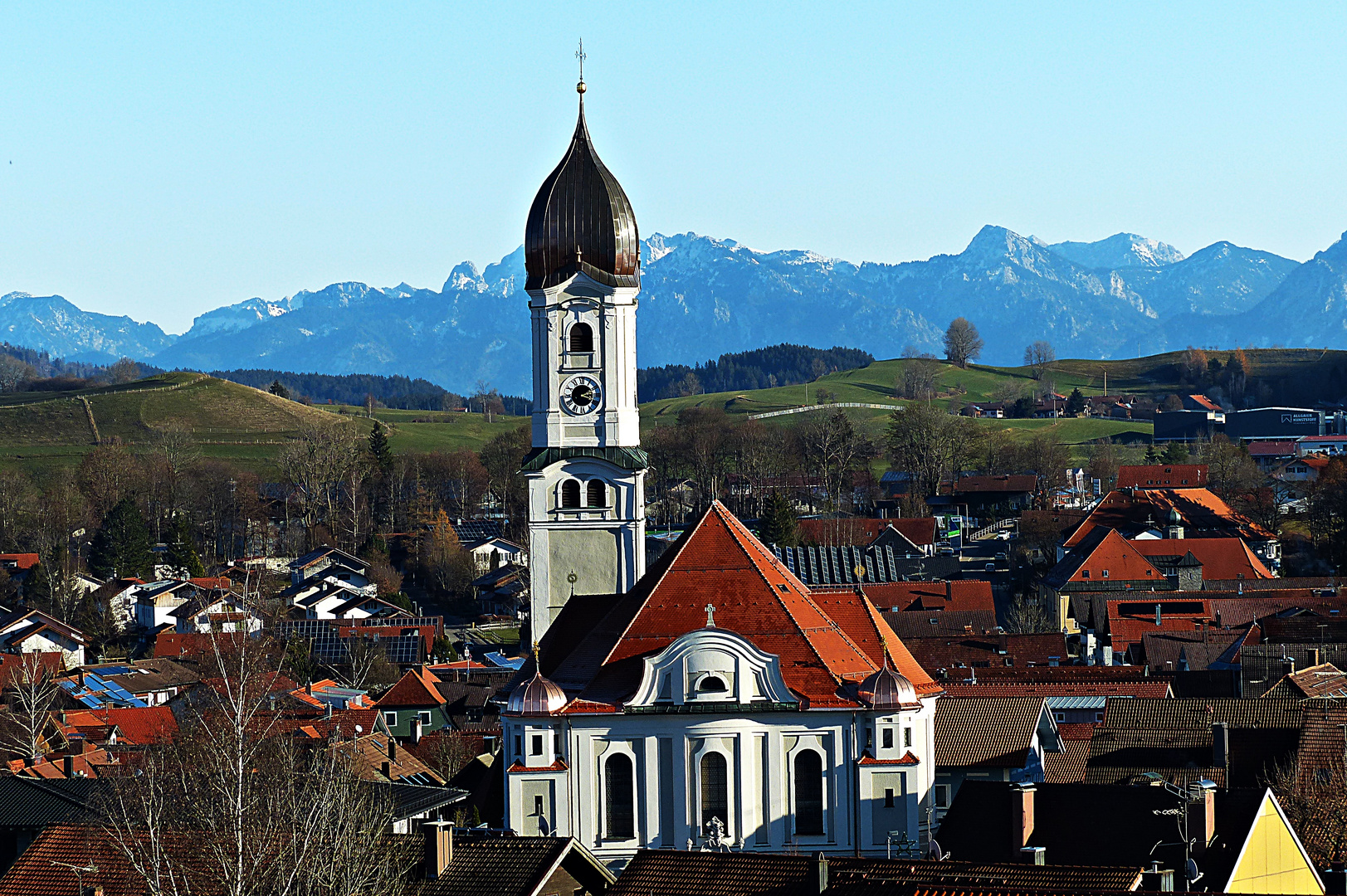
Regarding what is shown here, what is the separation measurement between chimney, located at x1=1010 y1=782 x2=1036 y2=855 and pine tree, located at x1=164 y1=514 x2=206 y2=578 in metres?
91.0

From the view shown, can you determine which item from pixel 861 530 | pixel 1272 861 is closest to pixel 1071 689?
pixel 1272 861

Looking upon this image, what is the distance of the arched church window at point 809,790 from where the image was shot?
47.7m

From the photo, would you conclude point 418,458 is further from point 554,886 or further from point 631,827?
point 554,886

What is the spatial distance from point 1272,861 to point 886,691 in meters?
13.7

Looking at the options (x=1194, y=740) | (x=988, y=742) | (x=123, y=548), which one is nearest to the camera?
(x=1194, y=740)

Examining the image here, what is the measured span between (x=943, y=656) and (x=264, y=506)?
77.0 m

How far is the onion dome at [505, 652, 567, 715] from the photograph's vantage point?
47344 millimetres

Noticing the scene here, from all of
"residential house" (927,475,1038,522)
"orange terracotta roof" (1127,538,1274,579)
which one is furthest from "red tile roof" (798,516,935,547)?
"orange terracotta roof" (1127,538,1274,579)

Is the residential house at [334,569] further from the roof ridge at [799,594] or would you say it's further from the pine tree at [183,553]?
the roof ridge at [799,594]

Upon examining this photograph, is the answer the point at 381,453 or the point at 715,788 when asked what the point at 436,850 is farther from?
the point at 381,453

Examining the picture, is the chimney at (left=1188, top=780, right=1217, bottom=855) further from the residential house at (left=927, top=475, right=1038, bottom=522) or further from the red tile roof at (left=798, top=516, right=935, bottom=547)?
the residential house at (left=927, top=475, right=1038, bottom=522)

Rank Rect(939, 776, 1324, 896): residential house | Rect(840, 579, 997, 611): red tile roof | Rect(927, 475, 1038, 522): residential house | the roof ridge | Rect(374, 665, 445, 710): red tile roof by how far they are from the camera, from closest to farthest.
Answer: Rect(939, 776, 1324, 896): residential house → the roof ridge → Rect(374, 665, 445, 710): red tile roof → Rect(840, 579, 997, 611): red tile roof → Rect(927, 475, 1038, 522): residential house

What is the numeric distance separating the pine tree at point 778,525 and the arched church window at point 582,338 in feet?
193

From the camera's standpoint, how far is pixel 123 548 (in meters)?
127
